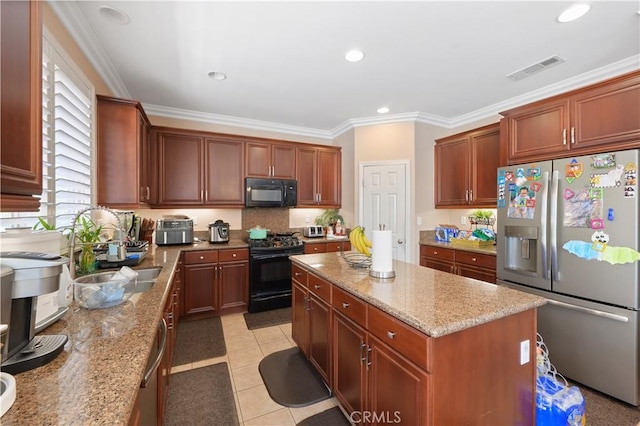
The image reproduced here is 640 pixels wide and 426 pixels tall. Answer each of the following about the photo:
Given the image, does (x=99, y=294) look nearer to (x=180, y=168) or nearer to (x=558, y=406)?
(x=558, y=406)

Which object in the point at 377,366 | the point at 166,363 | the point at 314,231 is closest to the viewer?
the point at 377,366

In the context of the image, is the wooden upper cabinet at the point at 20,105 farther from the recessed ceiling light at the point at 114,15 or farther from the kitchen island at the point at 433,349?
the kitchen island at the point at 433,349

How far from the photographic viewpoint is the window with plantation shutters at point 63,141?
5.52 feet

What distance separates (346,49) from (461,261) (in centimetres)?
271

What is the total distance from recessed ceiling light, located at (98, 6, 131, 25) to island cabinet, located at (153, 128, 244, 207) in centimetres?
168

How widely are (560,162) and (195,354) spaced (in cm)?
366

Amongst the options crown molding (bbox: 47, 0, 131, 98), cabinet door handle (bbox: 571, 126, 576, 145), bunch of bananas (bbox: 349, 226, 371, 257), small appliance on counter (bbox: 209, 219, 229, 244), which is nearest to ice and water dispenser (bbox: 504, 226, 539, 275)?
cabinet door handle (bbox: 571, 126, 576, 145)

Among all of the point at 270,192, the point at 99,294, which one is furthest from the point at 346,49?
the point at 99,294

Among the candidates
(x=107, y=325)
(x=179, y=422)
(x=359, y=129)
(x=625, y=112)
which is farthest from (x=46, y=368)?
(x=359, y=129)

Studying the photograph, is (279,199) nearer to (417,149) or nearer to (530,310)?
(417,149)

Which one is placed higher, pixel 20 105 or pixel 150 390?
pixel 20 105

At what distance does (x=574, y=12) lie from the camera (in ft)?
6.31

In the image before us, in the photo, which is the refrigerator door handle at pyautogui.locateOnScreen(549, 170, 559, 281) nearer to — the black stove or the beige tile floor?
the beige tile floor

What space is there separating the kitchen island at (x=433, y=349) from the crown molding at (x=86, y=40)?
8.22 feet
